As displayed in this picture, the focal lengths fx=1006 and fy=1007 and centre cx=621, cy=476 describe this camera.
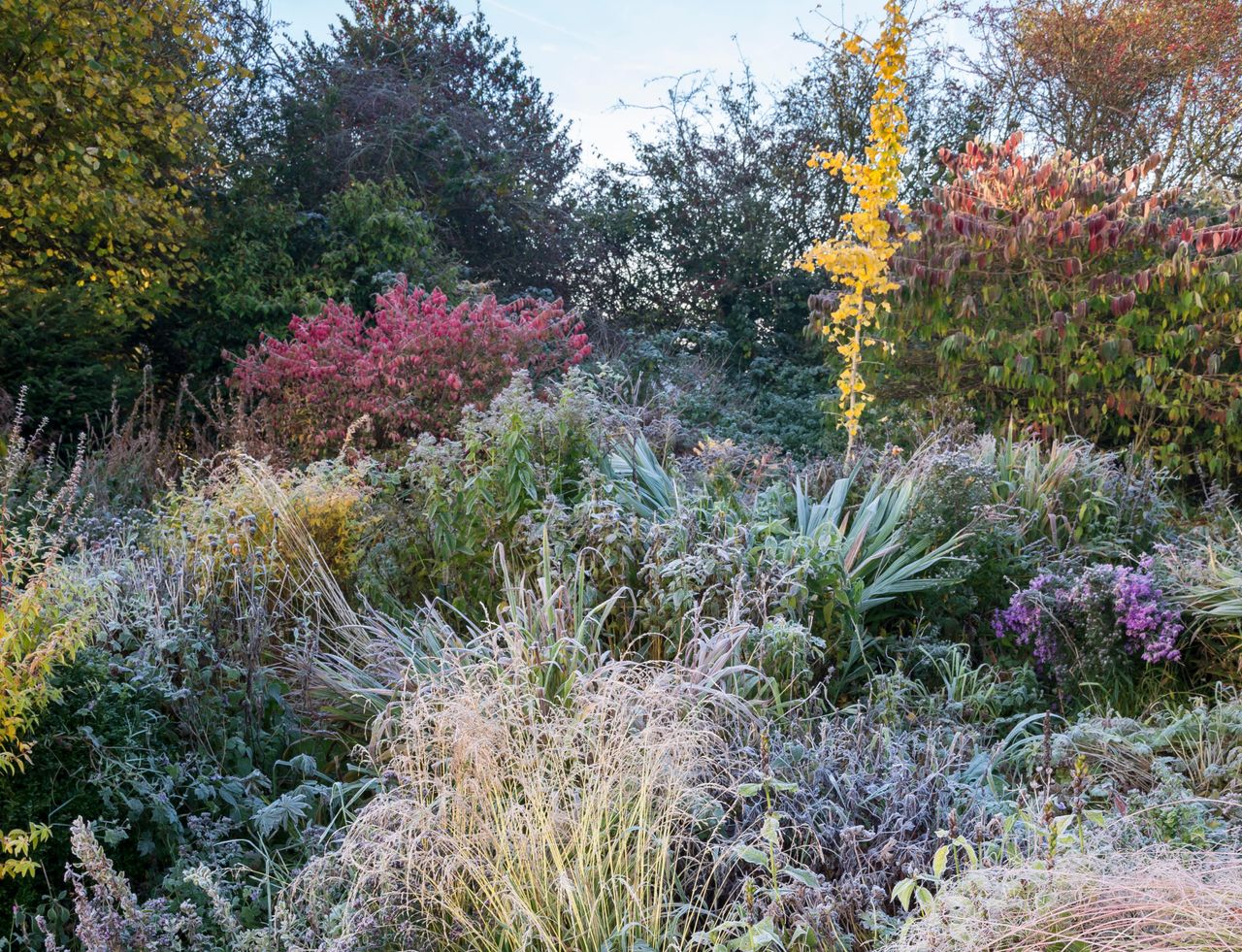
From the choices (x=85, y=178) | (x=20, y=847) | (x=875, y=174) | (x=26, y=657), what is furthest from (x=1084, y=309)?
(x=85, y=178)

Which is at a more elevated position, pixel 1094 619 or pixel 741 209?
pixel 741 209

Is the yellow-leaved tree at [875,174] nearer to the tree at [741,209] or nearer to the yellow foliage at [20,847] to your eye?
the yellow foliage at [20,847]

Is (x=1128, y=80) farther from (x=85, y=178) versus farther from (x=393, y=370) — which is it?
(x=85, y=178)

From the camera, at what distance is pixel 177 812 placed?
2.98 metres

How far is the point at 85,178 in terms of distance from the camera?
815cm

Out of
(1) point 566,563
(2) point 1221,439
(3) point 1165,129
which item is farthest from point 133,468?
(3) point 1165,129

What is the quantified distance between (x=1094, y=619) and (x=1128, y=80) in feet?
40.3

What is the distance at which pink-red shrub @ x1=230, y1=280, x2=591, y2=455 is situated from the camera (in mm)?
6938

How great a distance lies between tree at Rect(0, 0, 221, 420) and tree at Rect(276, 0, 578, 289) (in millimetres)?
2229

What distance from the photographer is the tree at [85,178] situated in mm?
8062

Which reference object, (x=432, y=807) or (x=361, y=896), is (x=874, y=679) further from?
(x=361, y=896)

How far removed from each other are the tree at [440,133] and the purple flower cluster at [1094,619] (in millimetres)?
8533

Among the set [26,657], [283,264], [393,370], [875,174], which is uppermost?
[283,264]

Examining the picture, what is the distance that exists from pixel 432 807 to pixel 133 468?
16.2 feet
